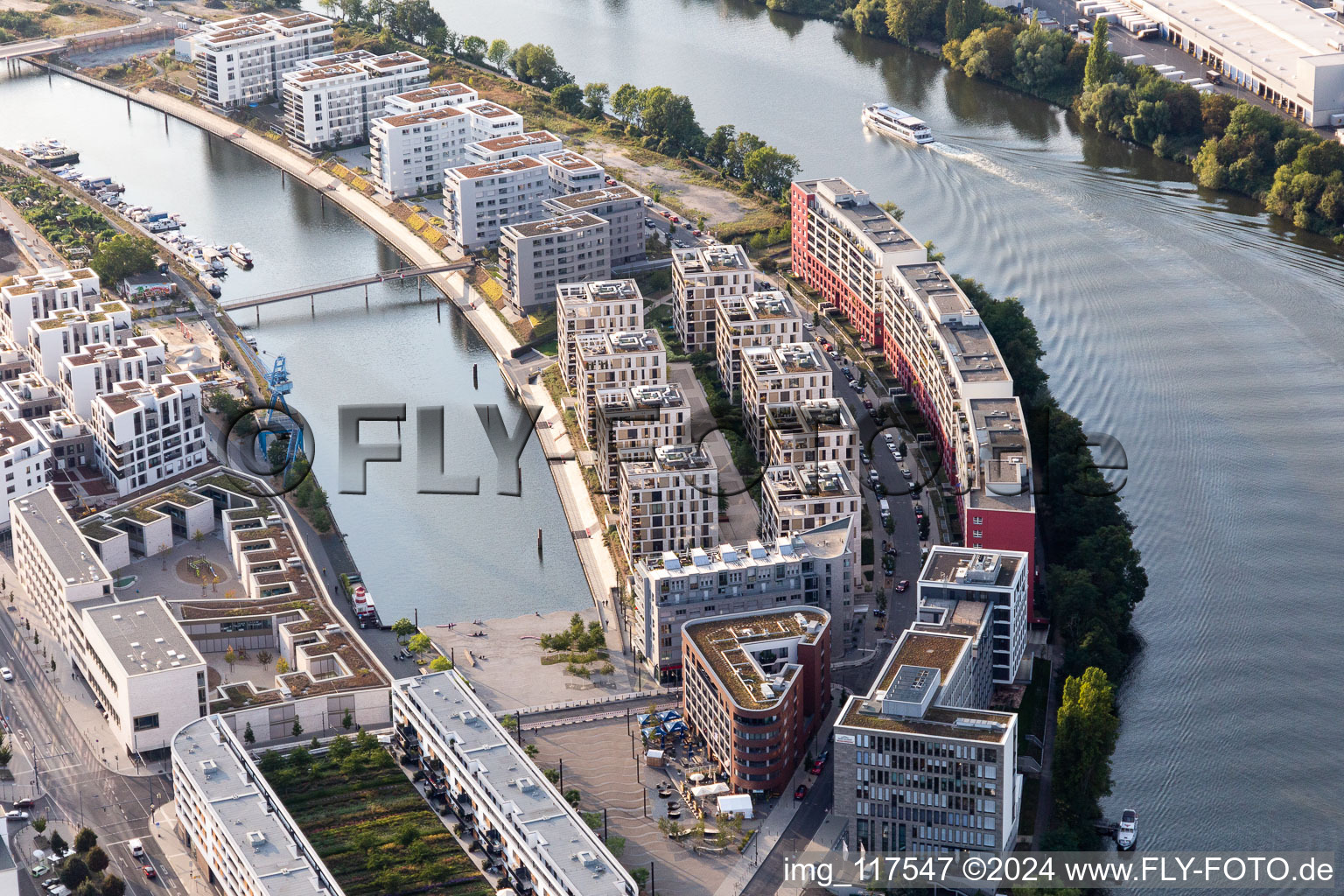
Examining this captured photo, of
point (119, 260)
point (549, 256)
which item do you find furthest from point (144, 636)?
point (119, 260)

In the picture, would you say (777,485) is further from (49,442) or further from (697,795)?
(49,442)

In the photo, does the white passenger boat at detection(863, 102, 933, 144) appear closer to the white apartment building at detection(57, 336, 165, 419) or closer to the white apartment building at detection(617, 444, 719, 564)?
the white apartment building at detection(617, 444, 719, 564)

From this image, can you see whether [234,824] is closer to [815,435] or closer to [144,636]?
[144,636]

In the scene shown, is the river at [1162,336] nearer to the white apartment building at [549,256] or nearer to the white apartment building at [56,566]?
the white apartment building at [549,256]

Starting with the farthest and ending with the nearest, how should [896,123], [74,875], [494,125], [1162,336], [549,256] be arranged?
[896,123] < [494,125] < [549,256] < [1162,336] < [74,875]

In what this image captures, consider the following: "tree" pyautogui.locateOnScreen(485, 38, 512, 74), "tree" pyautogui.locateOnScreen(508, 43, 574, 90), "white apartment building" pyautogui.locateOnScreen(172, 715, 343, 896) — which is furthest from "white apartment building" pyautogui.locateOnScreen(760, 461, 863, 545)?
"tree" pyautogui.locateOnScreen(485, 38, 512, 74)

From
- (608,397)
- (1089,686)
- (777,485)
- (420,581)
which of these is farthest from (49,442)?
(1089,686)
